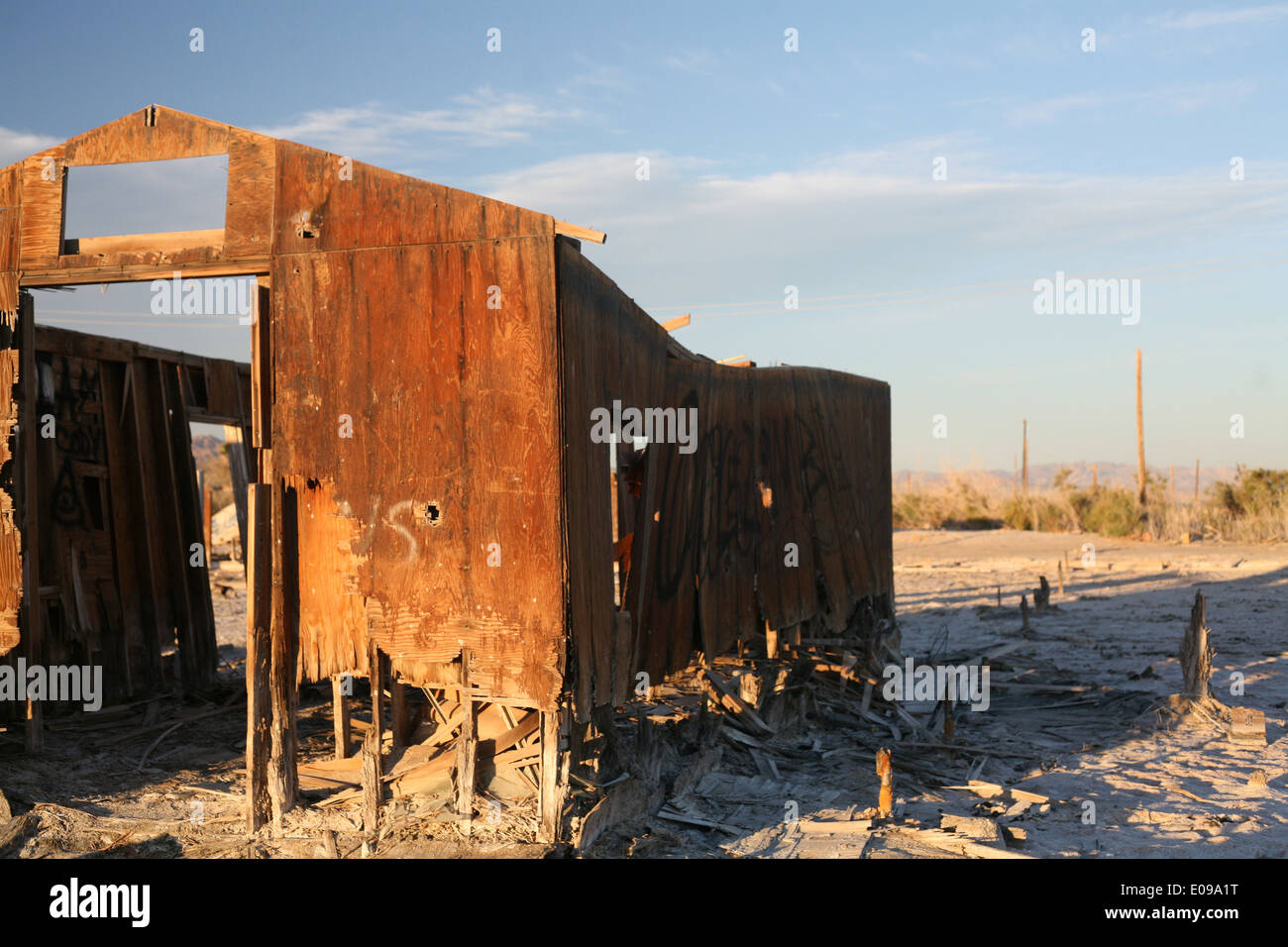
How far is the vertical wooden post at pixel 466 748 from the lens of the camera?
22.4 ft

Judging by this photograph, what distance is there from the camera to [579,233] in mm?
6746

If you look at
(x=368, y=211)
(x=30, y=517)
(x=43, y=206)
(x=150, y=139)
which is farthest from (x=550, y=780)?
(x=43, y=206)

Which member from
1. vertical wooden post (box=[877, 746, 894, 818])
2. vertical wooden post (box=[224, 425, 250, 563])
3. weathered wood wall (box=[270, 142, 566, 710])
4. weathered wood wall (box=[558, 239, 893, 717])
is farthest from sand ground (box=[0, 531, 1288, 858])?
vertical wooden post (box=[224, 425, 250, 563])

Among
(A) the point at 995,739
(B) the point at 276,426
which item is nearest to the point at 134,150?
(B) the point at 276,426

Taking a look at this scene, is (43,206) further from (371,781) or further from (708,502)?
(708,502)

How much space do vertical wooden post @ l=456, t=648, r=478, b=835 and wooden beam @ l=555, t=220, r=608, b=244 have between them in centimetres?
267

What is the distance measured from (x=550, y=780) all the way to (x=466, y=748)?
0.61 metres

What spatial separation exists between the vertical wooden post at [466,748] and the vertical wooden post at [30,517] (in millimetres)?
3764

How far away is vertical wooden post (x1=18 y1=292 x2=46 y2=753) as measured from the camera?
8.25m

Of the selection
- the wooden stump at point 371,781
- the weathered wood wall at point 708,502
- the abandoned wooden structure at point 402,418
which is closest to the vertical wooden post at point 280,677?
the abandoned wooden structure at point 402,418

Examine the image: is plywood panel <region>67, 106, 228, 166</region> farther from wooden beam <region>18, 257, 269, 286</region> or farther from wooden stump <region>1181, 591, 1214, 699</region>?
wooden stump <region>1181, 591, 1214, 699</region>
